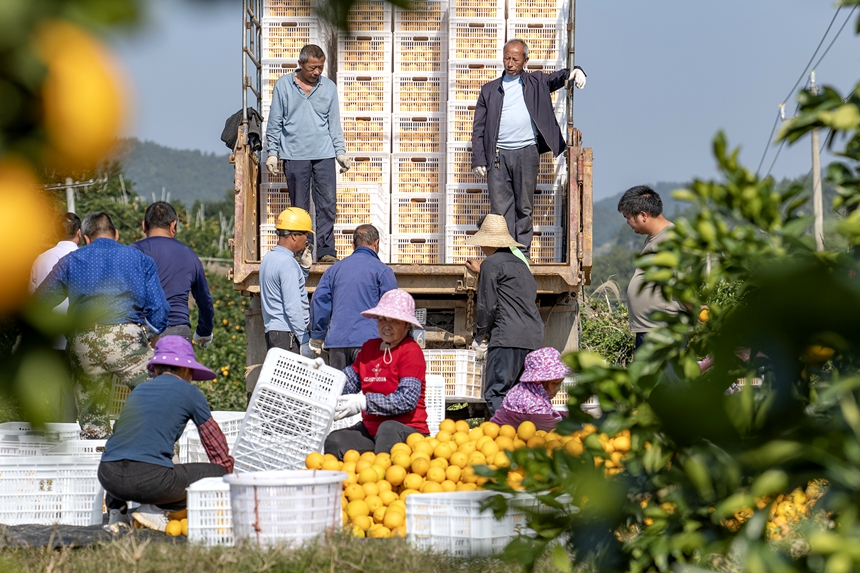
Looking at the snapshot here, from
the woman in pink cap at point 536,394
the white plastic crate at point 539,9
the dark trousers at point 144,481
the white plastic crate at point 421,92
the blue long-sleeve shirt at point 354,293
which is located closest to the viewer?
the dark trousers at point 144,481

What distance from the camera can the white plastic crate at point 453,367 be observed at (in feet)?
22.2

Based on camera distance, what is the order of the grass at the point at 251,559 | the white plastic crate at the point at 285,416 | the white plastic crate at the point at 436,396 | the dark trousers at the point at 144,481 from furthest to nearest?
the white plastic crate at the point at 436,396 → the white plastic crate at the point at 285,416 → the dark trousers at the point at 144,481 → the grass at the point at 251,559

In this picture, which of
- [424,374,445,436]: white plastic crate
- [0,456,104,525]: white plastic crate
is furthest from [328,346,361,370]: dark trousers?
[0,456,104,525]: white plastic crate

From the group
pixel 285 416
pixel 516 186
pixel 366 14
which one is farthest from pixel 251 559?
pixel 516 186

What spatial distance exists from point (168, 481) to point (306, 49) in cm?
355

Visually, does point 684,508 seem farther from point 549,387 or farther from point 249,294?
point 249,294

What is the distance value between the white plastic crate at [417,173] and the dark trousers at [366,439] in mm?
2955

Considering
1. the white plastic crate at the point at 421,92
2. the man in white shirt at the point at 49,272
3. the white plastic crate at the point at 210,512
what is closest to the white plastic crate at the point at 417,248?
the white plastic crate at the point at 421,92

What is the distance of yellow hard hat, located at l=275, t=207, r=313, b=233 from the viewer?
6.19 m

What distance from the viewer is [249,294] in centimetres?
712

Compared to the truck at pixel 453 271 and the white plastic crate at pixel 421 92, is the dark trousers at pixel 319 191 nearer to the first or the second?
the truck at pixel 453 271

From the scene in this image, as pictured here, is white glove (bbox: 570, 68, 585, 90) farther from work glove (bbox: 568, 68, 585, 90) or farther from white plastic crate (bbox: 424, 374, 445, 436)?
white plastic crate (bbox: 424, 374, 445, 436)

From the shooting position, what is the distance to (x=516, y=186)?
23.5 ft

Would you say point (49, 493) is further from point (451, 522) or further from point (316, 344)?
point (316, 344)
